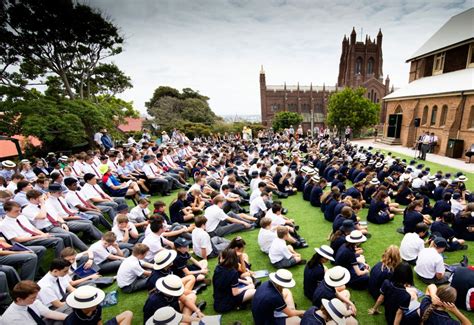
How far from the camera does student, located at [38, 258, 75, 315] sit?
13.1ft

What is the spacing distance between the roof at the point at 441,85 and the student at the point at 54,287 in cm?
2694

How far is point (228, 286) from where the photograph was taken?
14.2ft

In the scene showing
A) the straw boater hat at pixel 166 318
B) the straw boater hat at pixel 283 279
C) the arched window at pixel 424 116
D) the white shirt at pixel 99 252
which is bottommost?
the white shirt at pixel 99 252

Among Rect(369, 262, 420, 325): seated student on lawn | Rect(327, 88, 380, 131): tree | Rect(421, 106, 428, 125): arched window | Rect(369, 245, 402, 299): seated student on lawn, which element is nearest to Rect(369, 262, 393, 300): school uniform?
Rect(369, 245, 402, 299): seated student on lawn

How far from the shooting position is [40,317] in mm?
3527

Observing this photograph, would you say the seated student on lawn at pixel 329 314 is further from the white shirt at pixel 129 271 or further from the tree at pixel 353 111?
the tree at pixel 353 111

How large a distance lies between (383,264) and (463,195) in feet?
22.5

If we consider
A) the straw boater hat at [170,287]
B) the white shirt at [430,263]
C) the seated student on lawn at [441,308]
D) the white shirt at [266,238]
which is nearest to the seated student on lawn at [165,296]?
Answer: the straw boater hat at [170,287]

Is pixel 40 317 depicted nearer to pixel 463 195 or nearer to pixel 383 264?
pixel 383 264

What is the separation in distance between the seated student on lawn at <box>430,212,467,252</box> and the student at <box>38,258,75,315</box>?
26.4ft

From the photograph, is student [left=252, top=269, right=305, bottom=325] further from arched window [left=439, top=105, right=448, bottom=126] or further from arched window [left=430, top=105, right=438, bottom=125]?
arched window [left=430, top=105, right=438, bottom=125]

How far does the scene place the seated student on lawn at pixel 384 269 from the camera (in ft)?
14.2

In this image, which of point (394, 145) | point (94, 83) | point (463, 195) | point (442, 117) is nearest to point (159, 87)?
point (94, 83)

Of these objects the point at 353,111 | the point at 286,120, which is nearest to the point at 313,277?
the point at 353,111
